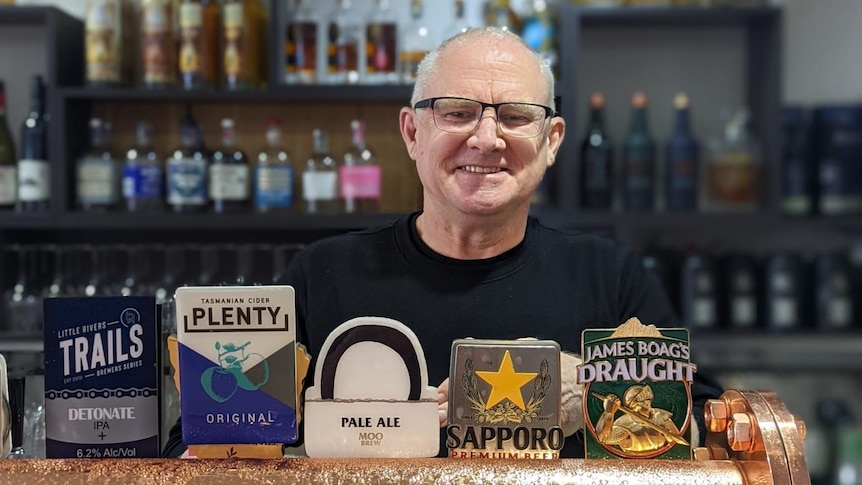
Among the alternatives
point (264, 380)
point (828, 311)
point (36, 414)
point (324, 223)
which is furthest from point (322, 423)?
point (828, 311)

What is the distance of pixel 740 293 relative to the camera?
2531 mm

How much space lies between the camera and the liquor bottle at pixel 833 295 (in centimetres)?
251

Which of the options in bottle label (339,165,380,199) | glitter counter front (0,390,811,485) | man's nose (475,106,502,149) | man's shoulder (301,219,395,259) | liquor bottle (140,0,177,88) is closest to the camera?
glitter counter front (0,390,811,485)

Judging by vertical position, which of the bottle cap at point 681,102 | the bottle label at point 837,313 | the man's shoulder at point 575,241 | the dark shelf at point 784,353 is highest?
the bottle cap at point 681,102

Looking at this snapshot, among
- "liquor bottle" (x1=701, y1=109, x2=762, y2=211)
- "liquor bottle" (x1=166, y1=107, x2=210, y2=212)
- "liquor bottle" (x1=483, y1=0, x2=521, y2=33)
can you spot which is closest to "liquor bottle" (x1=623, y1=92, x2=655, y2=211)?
"liquor bottle" (x1=701, y1=109, x2=762, y2=211)

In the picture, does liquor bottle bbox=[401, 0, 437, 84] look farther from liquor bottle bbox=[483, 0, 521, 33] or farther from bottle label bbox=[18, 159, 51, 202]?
bottle label bbox=[18, 159, 51, 202]

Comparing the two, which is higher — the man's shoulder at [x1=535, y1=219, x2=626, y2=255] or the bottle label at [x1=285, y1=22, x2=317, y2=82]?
the bottle label at [x1=285, y1=22, x2=317, y2=82]

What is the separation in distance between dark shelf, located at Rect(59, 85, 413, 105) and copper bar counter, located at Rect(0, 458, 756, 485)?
1.82 metres

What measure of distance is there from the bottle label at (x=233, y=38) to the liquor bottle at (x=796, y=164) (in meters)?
1.63

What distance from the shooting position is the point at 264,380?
616 mm

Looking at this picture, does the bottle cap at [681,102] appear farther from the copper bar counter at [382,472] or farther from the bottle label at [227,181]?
the copper bar counter at [382,472]

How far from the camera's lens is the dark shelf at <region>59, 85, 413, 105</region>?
2.35 m

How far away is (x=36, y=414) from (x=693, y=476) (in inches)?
20.1

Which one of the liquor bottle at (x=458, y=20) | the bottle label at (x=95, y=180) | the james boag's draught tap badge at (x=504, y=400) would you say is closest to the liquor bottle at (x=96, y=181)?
the bottle label at (x=95, y=180)
